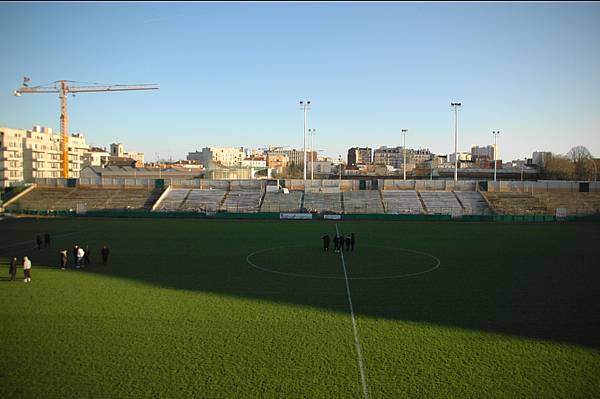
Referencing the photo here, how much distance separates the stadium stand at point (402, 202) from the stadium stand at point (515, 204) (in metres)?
11.2

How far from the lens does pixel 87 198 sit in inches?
2699

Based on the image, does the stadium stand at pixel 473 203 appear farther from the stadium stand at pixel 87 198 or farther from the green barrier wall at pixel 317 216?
the stadium stand at pixel 87 198

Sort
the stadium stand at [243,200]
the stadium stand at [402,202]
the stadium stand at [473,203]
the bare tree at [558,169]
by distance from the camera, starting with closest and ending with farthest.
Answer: the stadium stand at [473,203] < the stadium stand at [402,202] < the stadium stand at [243,200] < the bare tree at [558,169]

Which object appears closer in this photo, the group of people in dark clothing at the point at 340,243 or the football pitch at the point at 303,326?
the football pitch at the point at 303,326

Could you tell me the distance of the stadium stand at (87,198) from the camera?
65062 mm

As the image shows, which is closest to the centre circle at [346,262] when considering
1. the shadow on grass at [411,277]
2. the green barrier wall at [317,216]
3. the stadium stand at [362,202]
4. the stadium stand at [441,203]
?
the shadow on grass at [411,277]

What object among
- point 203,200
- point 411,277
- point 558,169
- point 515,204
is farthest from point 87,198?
point 558,169

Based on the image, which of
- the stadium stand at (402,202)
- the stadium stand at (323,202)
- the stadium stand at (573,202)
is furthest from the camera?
the stadium stand at (323,202)

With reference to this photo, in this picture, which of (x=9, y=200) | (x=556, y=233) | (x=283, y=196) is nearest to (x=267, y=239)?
(x=556, y=233)

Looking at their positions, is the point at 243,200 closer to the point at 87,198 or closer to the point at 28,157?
the point at 87,198

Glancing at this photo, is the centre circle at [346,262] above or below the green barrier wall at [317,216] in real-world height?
below

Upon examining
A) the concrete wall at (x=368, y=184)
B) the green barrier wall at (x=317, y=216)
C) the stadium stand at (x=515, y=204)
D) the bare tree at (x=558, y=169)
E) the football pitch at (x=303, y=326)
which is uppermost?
the bare tree at (x=558, y=169)

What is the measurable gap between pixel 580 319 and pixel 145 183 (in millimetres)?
72039

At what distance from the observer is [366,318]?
49.4 feet
